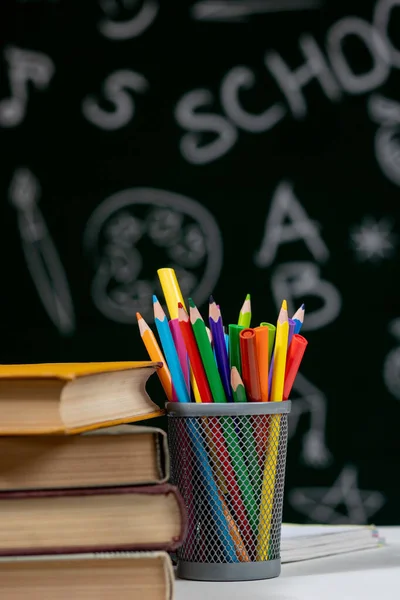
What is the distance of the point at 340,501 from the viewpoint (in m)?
1.12

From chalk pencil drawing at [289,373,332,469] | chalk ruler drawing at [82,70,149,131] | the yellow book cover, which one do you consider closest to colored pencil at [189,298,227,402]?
the yellow book cover

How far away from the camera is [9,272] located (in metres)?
1.15

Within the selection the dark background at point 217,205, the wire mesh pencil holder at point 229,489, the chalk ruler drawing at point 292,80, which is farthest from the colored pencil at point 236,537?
the chalk ruler drawing at point 292,80

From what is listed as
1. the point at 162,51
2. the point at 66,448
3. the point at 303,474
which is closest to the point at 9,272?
the point at 162,51

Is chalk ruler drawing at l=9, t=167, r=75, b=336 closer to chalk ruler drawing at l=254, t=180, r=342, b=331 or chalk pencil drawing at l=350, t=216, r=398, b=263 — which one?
chalk ruler drawing at l=254, t=180, r=342, b=331

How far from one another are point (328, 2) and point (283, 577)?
76 cm

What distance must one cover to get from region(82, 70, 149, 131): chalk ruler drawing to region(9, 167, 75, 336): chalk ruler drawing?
12 centimetres

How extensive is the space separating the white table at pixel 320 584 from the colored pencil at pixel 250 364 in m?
0.16

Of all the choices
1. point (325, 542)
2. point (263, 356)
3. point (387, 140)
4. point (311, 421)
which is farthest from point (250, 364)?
point (387, 140)

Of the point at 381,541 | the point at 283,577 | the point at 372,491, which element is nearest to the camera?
the point at 283,577

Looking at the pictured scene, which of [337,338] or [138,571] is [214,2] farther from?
[138,571]

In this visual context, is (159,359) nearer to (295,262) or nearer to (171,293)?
(171,293)

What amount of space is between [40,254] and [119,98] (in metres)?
0.24

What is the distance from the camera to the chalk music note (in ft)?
3.80
